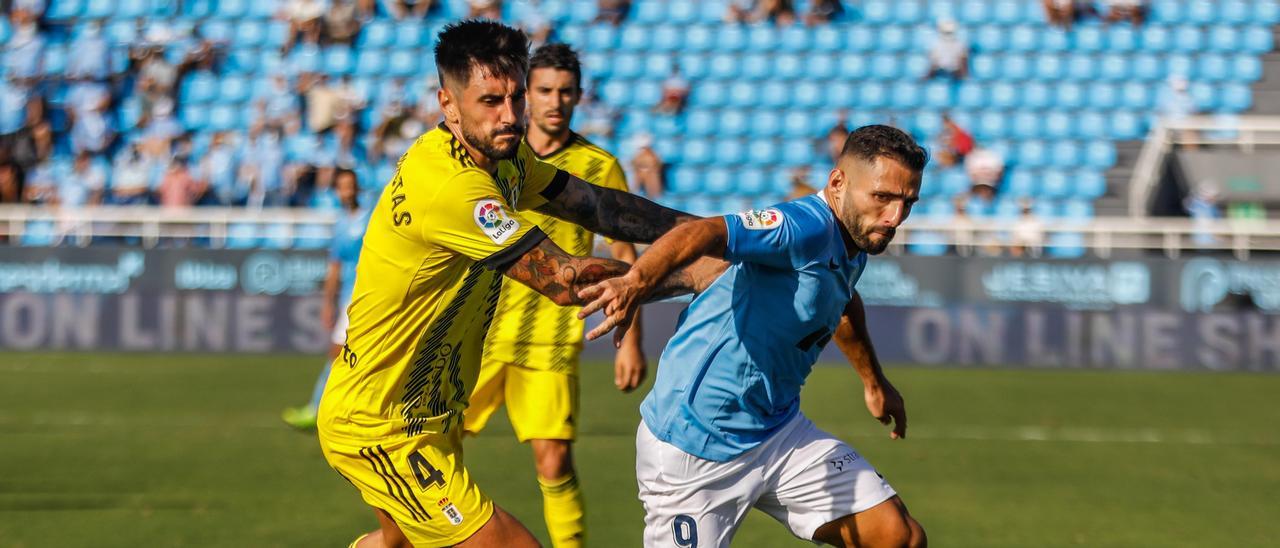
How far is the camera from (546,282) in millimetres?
4309

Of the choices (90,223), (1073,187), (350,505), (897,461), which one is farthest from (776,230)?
(1073,187)

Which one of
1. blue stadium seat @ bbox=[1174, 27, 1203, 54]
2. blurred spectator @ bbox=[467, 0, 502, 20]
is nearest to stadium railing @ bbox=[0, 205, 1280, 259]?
blurred spectator @ bbox=[467, 0, 502, 20]

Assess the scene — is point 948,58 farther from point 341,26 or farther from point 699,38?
point 341,26

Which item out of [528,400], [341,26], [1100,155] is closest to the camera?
[528,400]

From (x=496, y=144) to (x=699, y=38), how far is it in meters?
18.4

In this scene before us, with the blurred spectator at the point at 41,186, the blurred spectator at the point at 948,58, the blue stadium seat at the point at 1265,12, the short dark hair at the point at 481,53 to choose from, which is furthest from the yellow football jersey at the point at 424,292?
the blue stadium seat at the point at 1265,12

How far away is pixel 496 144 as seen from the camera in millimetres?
4434

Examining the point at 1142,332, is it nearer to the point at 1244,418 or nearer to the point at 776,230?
the point at 1244,418

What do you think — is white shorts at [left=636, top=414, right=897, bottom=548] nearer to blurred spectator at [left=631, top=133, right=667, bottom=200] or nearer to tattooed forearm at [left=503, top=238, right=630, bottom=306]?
tattooed forearm at [left=503, top=238, right=630, bottom=306]

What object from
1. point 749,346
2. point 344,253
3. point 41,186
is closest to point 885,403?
point 749,346

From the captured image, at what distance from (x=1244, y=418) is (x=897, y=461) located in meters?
4.25

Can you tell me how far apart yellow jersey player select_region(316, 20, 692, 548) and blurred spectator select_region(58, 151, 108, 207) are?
16028 millimetres

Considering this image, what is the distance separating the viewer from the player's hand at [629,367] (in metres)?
6.54

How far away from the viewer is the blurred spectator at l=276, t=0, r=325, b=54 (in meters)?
22.1
